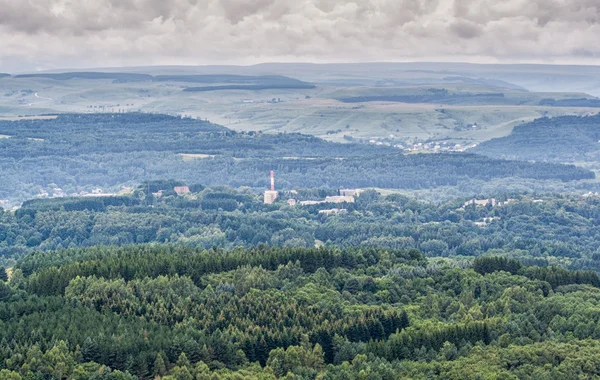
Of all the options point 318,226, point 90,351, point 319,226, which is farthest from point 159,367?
point 318,226

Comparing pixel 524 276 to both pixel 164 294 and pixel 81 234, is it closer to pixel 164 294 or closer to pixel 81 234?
pixel 164 294

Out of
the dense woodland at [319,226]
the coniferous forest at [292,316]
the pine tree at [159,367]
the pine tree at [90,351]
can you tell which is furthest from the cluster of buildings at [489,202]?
the pine tree at [90,351]

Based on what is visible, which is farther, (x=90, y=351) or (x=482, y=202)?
(x=482, y=202)

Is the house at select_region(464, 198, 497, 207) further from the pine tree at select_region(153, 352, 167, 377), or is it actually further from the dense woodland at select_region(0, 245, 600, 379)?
the pine tree at select_region(153, 352, 167, 377)

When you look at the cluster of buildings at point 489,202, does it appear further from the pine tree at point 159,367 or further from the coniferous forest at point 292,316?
the pine tree at point 159,367

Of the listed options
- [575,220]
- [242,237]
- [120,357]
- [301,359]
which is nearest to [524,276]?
[301,359]

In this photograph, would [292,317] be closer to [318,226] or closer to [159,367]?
[159,367]

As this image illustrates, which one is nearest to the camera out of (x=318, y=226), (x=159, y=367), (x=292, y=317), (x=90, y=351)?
(x=159, y=367)
